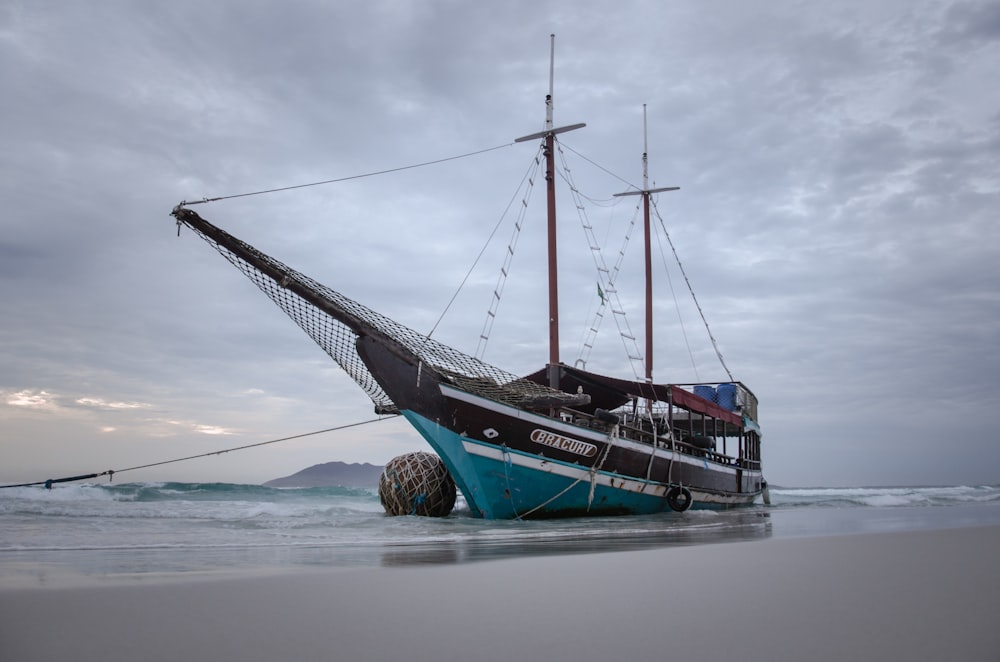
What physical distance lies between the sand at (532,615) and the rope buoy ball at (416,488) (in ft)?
43.0

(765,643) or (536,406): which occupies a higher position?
(536,406)

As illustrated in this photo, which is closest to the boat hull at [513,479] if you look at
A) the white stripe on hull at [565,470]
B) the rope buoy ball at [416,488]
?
the white stripe on hull at [565,470]

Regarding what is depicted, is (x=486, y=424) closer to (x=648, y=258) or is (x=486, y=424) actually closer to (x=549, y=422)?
(x=549, y=422)

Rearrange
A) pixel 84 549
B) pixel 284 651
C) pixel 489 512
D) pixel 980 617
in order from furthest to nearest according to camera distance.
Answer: pixel 489 512 < pixel 84 549 < pixel 980 617 < pixel 284 651

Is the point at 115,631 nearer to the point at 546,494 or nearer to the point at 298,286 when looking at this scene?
the point at 298,286

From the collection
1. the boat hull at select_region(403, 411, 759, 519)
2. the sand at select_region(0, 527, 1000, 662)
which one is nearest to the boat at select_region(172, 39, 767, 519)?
the boat hull at select_region(403, 411, 759, 519)

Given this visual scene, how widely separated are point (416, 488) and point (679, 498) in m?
7.19

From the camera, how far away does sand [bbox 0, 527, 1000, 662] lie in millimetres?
2529

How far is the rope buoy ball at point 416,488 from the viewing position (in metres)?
17.8

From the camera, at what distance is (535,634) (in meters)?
2.77

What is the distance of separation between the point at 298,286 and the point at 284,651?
41.2ft

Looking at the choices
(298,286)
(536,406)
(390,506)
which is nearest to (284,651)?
(298,286)

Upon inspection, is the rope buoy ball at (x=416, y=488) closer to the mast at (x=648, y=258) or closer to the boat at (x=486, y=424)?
the boat at (x=486, y=424)

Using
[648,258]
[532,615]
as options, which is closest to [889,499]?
[648,258]
